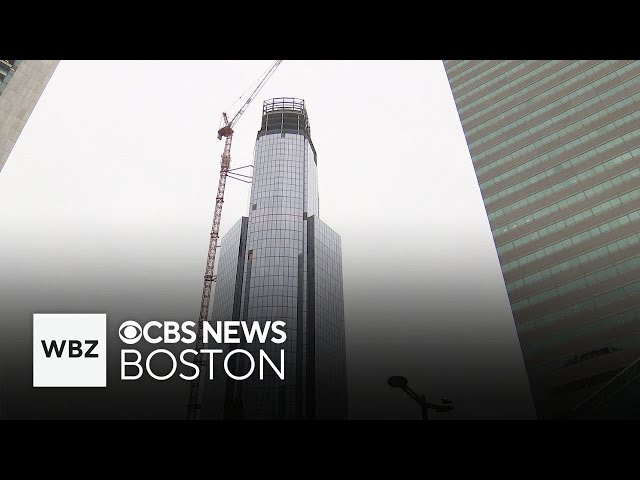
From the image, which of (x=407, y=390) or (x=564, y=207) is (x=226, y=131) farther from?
(x=407, y=390)

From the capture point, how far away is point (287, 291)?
130 metres

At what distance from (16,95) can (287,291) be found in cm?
7637

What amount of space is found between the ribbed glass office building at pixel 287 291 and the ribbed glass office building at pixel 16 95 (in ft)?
231

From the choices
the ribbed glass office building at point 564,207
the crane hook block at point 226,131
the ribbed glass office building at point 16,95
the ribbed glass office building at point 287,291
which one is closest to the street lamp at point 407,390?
the ribbed glass office building at point 16,95

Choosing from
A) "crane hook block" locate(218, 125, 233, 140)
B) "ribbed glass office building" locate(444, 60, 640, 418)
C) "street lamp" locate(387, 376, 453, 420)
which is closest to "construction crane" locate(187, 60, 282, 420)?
"crane hook block" locate(218, 125, 233, 140)

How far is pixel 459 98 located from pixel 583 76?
26873mm

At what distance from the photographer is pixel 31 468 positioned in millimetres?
4887

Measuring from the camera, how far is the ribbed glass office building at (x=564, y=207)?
295 ft

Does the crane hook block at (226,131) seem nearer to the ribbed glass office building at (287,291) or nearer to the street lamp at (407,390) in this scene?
the ribbed glass office building at (287,291)

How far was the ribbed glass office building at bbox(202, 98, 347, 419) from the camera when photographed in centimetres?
11931

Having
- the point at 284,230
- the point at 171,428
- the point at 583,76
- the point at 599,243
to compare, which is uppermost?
the point at 583,76

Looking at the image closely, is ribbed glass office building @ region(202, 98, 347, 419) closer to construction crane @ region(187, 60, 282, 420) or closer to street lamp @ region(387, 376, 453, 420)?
construction crane @ region(187, 60, 282, 420)
